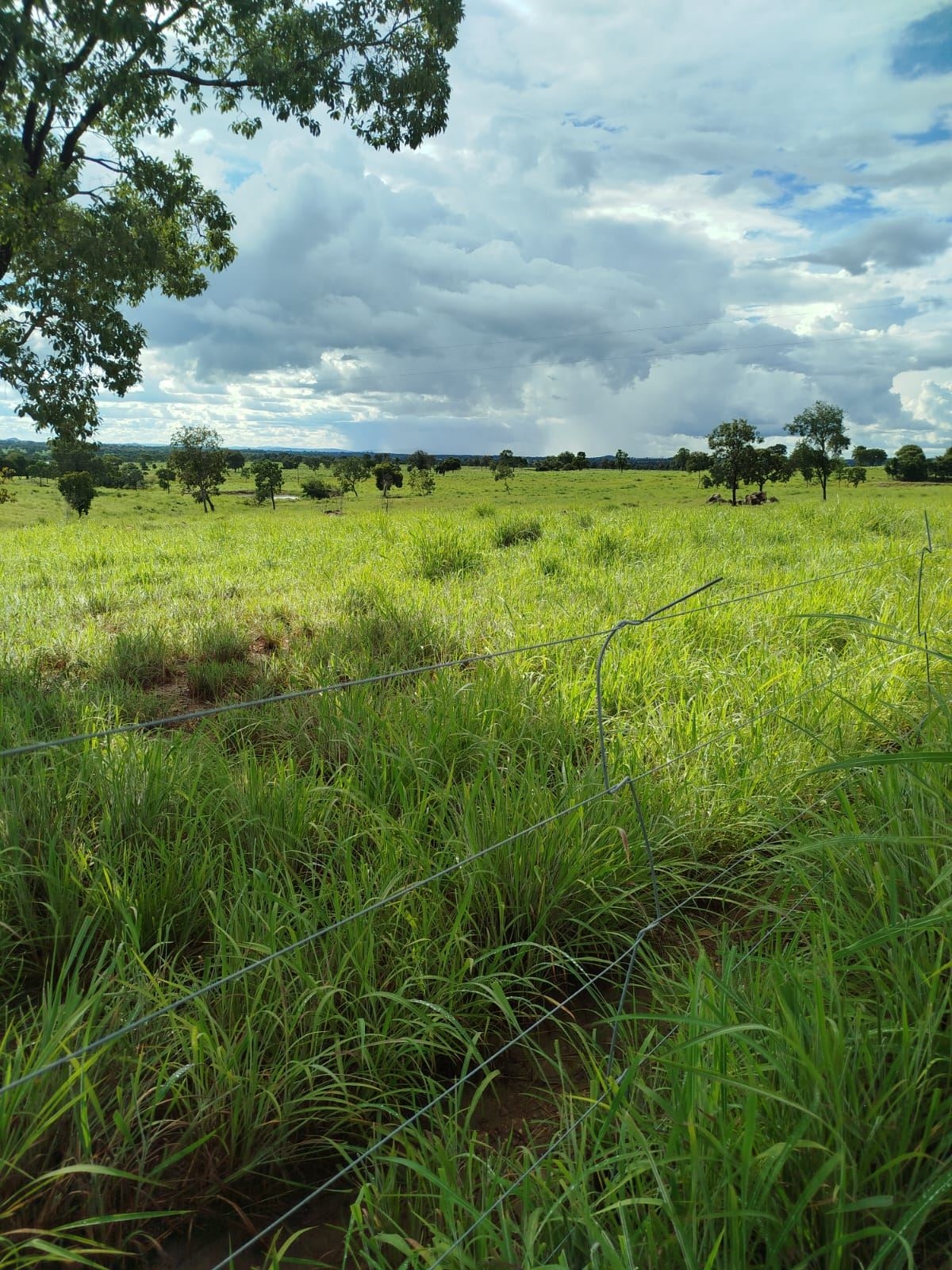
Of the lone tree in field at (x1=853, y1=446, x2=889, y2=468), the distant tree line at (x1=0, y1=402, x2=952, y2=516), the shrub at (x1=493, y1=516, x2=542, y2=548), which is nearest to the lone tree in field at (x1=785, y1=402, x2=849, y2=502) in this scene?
the distant tree line at (x1=0, y1=402, x2=952, y2=516)

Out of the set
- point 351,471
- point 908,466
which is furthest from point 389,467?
point 908,466

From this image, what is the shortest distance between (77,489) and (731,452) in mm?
66703

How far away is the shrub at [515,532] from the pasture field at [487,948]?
5.04m

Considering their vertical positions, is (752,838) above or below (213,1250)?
above

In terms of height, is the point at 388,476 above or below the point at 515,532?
above

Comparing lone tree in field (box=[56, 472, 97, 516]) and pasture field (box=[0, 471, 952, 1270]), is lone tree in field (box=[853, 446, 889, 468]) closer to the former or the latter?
lone tree in field (box=[56, 472, 97, 516])

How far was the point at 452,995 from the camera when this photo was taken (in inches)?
84.0

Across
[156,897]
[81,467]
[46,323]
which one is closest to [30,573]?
[46,323]

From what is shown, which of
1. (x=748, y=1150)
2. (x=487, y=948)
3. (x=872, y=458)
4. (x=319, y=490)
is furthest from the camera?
(x=872, y=458)

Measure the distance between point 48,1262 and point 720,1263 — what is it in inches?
56.3

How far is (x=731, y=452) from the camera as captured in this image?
247 ft

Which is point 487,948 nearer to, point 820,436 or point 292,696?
point 292,696

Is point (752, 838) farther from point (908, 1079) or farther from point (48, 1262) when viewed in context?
point (48, 1262)

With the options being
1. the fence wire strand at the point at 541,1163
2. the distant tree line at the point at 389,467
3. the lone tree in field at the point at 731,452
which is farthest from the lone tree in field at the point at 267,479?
the fence wire strand at the point at 541,1163
